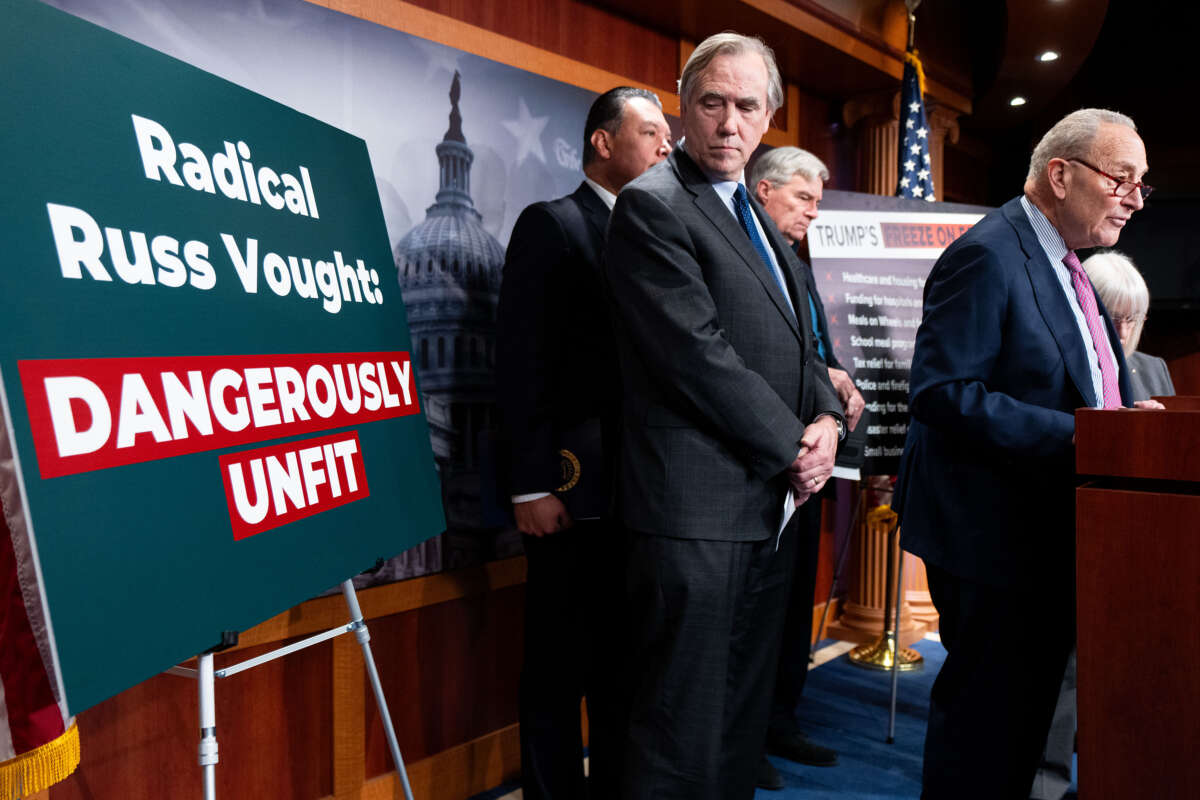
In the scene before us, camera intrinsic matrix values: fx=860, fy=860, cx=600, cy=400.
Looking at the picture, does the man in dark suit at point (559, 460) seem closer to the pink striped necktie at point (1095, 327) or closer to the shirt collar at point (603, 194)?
the shirt collar at point (603, 194)

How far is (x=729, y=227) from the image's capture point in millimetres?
1493

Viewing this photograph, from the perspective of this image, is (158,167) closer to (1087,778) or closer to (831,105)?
(1087,778)

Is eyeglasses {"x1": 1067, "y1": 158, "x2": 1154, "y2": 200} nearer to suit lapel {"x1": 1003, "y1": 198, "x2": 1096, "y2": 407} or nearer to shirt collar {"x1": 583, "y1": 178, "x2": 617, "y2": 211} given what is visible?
suit lapel {"x1": 1003, "y1": 198, "x2": 1096, "y2": 407}

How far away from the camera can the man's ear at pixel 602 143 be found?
6.89ft

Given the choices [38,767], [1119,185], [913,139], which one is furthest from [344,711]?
[913,139]

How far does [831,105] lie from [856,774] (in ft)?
9.10

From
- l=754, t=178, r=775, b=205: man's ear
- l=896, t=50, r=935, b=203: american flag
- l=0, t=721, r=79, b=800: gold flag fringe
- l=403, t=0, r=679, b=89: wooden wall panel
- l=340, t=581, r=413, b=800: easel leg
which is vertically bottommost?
l=340, t=581, r=413, b=800: easel leg

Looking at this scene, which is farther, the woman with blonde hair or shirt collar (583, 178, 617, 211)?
the woman with blonde hair

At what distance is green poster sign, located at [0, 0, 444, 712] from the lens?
0.81m

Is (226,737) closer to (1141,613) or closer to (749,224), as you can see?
(749,224)

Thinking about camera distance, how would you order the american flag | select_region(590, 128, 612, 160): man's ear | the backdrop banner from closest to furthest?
select_region(590, 128, 612, 160): man's ear, the backdrop banner, the american flag

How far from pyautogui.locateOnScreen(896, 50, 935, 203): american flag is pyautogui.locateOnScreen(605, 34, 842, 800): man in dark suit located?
2.18m

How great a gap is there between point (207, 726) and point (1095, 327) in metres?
1.72

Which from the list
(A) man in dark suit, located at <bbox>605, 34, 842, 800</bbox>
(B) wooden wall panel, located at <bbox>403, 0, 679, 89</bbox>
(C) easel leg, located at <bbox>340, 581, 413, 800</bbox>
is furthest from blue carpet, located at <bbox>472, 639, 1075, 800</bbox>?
(B) wooden wall panel, located at <bbox>403, 0, 679, 89</bbox>
